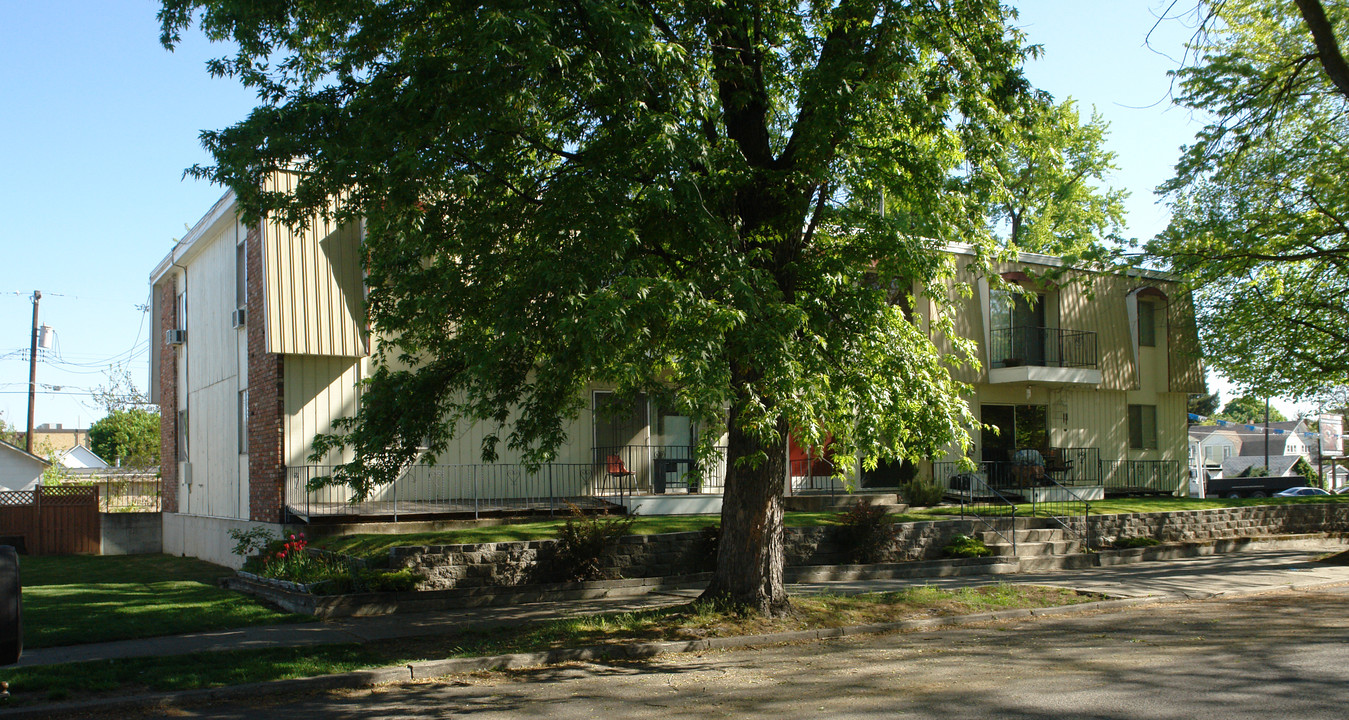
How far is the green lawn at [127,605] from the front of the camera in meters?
10.6

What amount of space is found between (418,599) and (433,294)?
4449mm

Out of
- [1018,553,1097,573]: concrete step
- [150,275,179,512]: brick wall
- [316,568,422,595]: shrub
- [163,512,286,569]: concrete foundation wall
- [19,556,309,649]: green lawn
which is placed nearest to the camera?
[19,556,309,649]: green lawn

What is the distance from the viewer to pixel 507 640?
10.3m

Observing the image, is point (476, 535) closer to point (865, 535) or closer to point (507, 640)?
point (507, 640)

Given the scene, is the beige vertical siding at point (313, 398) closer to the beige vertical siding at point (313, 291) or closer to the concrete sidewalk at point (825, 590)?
the beige vertical siding at point (313, 291)

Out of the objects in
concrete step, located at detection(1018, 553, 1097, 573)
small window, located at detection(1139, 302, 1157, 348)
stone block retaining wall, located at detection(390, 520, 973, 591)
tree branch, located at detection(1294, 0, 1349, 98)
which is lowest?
concrete step, located at detection(1018, 553, 1097, 573)

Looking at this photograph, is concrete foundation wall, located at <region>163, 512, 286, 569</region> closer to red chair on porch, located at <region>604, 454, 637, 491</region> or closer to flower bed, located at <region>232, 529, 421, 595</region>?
flower bed, located at <region>232, 529, 421, 595</region>

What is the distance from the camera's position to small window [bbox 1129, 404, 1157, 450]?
27.4 m

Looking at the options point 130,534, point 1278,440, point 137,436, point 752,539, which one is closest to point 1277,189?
point 752,539

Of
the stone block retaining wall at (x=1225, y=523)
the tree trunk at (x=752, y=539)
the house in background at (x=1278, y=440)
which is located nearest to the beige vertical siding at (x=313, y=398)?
the tree trunk at (x=752, y=539)

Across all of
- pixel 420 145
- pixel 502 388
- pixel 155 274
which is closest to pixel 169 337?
pixel 155 274

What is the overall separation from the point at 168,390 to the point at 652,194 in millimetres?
20966

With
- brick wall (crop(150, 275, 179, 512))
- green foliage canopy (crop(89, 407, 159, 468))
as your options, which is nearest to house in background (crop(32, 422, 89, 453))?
green foliage canopy (crop(89, 407, 159, 468))

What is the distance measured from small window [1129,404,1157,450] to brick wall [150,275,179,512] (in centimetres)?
2583
